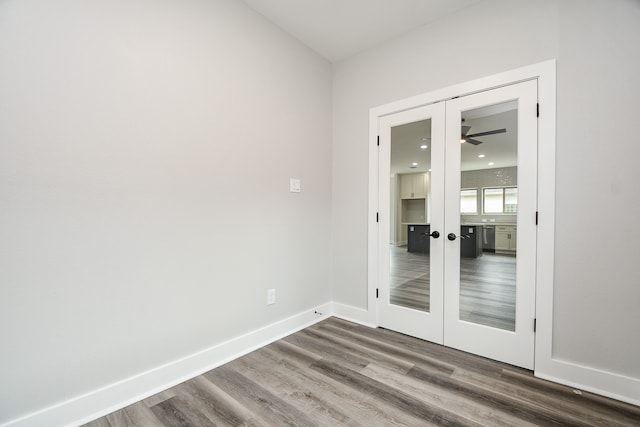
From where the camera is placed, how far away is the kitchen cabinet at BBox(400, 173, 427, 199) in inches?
97.1

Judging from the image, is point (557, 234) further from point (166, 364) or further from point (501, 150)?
point (166, 364)

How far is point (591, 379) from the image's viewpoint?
1693mm

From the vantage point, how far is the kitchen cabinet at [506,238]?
202cm

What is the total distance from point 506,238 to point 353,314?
5.33 ft

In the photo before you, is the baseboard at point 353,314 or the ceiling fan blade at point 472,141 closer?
the ceiling fan blade at point 472,141

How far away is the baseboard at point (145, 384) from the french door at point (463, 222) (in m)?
1.28

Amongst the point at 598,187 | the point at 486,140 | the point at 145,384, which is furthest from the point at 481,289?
the point at 145,384

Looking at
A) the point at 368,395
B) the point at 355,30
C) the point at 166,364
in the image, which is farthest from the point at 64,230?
the point at 355,30

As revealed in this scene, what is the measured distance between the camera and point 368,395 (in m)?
1.66

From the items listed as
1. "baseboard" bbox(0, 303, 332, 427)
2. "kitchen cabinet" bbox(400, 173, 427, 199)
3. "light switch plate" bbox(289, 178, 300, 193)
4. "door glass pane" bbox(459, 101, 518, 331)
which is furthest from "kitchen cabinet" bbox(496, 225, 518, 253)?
"baseboard" bbox(0, 303, 332, 427)

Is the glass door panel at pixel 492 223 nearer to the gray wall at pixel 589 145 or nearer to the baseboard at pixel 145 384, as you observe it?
the gray wall at pixel 589 145

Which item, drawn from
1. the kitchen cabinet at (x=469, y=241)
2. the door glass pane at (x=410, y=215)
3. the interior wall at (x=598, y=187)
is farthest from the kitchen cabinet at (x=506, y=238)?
the door glass pane at (x=410, y=215)

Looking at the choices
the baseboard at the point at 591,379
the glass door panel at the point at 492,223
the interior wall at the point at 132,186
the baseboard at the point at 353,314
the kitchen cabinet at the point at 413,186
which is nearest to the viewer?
the interior wall at the point at 132,186

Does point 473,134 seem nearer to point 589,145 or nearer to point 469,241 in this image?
point 589,145
